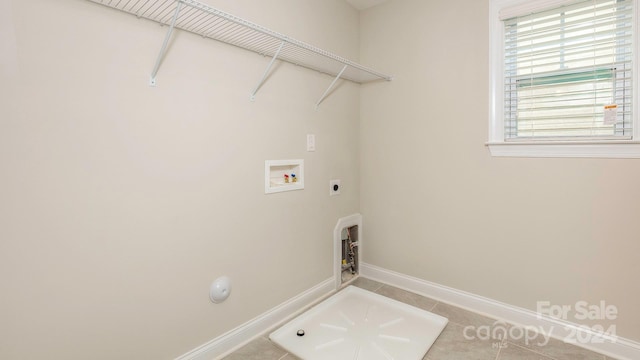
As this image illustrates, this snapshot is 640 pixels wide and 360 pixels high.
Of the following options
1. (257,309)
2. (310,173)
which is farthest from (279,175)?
(257,309)

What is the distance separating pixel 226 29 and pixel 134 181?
0.89 metres

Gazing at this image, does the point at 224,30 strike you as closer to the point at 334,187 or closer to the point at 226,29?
the point at 226,29

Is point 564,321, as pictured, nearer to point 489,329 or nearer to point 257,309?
point 489,329

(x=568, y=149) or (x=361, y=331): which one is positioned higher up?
(x=568, y=149)

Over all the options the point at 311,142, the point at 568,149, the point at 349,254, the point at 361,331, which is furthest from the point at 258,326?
the point at 568,149

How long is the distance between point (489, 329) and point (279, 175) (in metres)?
1.73

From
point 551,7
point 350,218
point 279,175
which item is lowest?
point 350,218

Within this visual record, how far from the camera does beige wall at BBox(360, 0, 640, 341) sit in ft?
5.74

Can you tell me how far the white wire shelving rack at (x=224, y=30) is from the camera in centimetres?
127

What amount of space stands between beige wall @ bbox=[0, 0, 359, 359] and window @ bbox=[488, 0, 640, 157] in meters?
1.36

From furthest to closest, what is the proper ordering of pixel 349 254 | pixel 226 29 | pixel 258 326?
1. pixel 349 254
2. pixel 258 326
3. pixel 226 29

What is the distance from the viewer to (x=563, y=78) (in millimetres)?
1857

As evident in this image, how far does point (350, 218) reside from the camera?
2686 mm

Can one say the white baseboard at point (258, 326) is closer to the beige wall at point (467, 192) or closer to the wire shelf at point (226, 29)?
the beige wall at point (467, 192)
